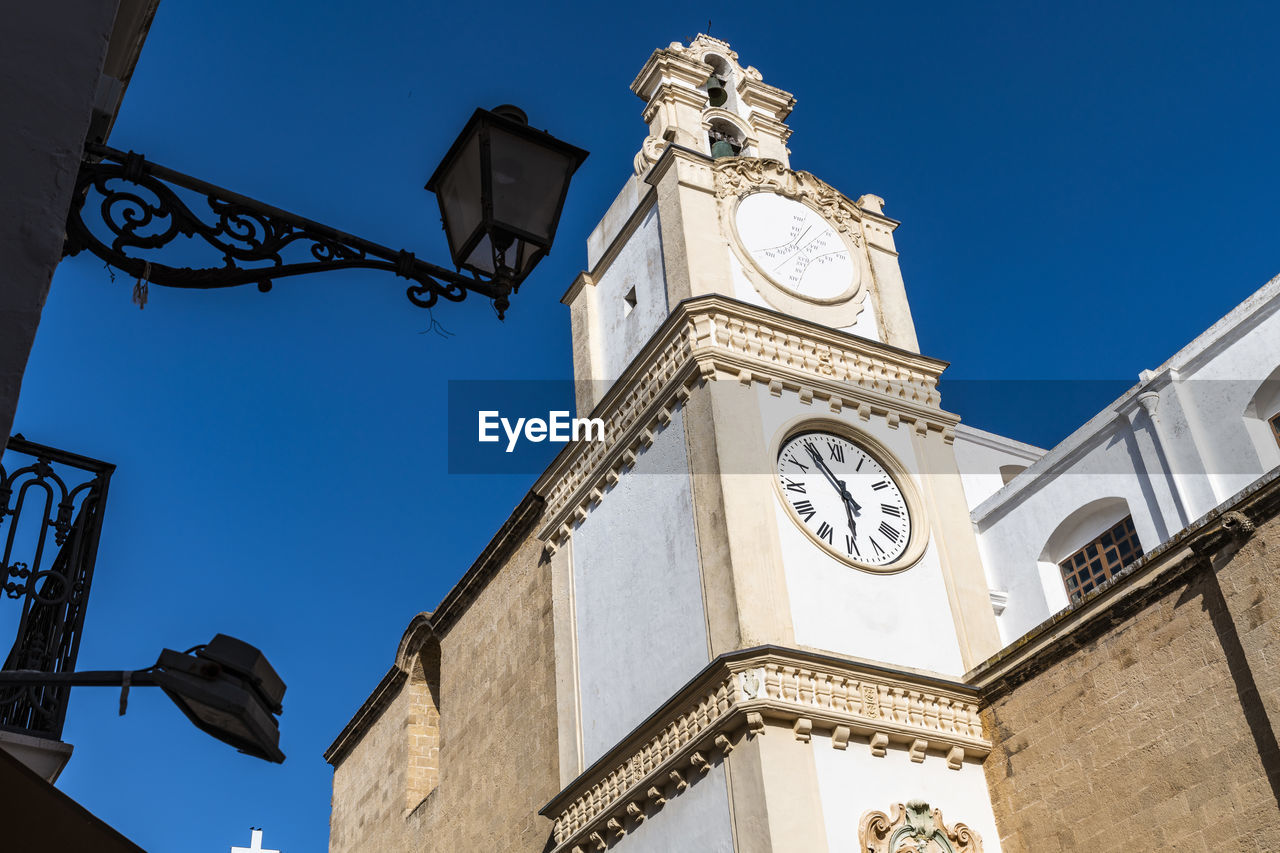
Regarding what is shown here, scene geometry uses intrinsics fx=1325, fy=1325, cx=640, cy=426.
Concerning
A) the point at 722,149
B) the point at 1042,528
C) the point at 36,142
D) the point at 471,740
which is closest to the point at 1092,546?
the point at 1042,528

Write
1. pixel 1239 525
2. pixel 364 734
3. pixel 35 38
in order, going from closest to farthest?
pixel 35 38 < pixel 1239 525 < pixel 364 734

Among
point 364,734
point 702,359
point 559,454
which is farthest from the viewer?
point 364,734

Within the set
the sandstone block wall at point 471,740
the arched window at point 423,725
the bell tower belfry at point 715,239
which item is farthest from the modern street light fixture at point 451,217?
the arched window at point 423,725

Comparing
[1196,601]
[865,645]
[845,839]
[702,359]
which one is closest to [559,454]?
[702,359]

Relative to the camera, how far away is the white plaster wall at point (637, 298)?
46.6 feet

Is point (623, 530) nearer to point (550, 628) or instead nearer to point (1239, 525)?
point (550, 628)

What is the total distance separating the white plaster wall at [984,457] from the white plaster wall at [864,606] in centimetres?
463

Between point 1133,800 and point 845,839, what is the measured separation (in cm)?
219

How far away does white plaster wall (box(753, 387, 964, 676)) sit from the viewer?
37.7ft

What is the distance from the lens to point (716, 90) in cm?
1739

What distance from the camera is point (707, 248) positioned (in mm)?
13711

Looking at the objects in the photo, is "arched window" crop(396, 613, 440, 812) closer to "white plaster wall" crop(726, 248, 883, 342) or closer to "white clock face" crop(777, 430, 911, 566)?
"white plaster wall" crop(726, 248, 883, 342)

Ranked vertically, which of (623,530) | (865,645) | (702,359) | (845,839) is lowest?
(845,839)

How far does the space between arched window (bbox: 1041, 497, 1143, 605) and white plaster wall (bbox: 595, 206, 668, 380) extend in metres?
4.71
